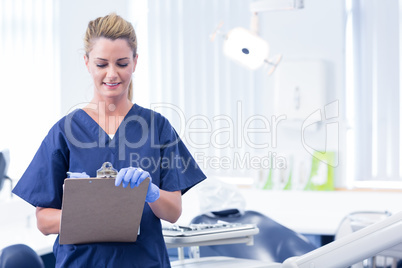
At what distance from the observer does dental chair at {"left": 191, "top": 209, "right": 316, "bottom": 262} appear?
2645mm

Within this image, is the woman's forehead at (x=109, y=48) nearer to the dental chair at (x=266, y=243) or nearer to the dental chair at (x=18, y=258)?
the dental chair at (x=18, y=258)

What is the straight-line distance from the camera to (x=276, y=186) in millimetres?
3775

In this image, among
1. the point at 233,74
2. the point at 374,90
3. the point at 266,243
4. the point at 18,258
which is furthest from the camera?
the point at 233,74

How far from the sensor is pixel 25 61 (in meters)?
4.24

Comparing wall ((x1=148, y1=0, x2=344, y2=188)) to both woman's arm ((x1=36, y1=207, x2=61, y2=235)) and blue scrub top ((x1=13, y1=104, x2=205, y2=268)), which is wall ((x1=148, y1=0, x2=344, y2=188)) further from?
woman's arm ((x1=36, y1=207, x2=61, y2=235))

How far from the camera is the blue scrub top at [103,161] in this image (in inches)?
58.5

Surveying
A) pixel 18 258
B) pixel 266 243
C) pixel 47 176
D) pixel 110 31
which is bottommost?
pixel 266 243

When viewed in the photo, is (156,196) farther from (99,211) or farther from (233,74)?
(233,74)

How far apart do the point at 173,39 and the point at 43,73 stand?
105 cm

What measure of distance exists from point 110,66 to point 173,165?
33cm

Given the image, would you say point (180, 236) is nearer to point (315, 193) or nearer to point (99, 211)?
point (99, 211)

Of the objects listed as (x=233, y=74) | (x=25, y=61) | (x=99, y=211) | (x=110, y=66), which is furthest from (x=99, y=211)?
(x=25, y=61)

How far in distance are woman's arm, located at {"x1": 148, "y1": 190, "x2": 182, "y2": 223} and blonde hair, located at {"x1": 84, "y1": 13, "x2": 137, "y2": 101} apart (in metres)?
0.41

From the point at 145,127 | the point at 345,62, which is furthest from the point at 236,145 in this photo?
the point at 145,127
